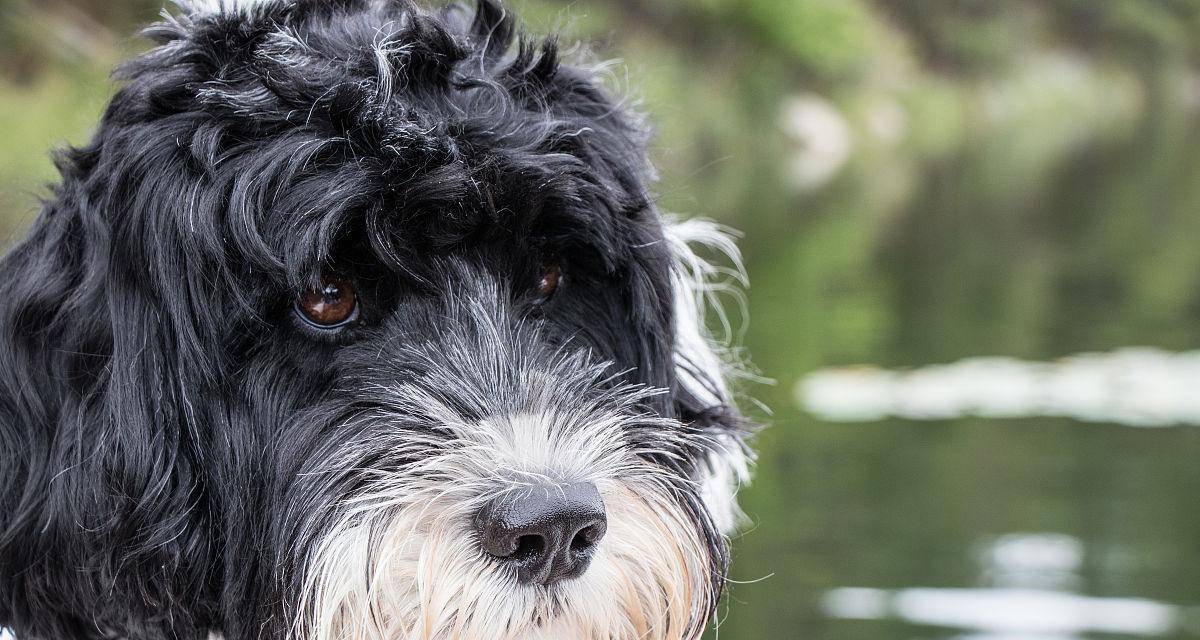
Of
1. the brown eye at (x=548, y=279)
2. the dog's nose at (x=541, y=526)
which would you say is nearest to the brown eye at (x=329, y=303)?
the brown eye at (x=548, y=279)

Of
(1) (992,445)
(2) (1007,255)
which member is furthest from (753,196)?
(1) (992,445)

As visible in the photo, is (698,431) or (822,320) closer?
(698,431)

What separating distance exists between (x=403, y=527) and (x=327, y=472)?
0.24 meters

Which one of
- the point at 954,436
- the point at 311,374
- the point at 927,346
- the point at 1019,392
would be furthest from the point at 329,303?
the point at 927,346

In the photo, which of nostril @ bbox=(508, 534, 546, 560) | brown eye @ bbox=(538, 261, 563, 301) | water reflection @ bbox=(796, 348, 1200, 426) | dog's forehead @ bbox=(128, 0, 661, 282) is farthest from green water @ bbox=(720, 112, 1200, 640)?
dog's forehead @ bbox=(128, 0, 661, 282)

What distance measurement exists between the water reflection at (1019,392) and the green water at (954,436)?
0.58 ft

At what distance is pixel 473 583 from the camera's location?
91.3 inches

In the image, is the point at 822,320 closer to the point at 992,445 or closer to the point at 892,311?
the point at 892,311

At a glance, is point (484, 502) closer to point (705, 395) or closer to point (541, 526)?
point (541, 526)

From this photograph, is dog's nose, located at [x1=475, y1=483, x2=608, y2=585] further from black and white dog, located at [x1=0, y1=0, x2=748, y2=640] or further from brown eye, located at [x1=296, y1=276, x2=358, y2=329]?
brown eye, located at [x1=296, y1=276, x2=358, y2=329]

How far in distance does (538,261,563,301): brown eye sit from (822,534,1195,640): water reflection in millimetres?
3911

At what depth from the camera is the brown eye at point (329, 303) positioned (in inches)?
104

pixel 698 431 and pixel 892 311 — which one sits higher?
pixel 892 311

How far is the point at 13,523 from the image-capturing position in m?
2.57
